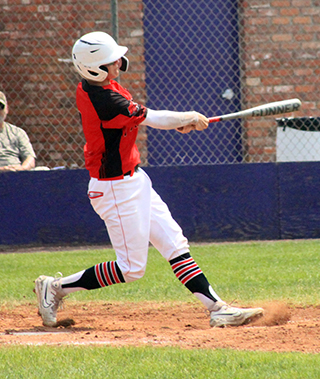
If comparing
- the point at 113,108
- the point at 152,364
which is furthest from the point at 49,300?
the point at 152,364

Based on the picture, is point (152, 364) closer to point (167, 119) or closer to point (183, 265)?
point (183, 265)

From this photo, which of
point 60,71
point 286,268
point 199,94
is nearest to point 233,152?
point 199,94

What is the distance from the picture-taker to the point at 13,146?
27.0 ft

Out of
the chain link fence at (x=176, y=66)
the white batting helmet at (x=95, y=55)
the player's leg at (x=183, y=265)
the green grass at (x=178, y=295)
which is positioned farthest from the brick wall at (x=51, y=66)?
the white batting helmet at (x=95, y=55)

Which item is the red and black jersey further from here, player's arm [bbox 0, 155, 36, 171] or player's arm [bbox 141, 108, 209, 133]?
player's arm [bbox 0, 155, 36, 171]

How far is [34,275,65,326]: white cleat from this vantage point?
14.9 ft

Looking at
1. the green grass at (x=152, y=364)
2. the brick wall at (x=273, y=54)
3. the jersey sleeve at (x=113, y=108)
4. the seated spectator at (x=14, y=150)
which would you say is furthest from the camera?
the brick wall at (x=273, y=54)

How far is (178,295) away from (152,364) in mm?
2350

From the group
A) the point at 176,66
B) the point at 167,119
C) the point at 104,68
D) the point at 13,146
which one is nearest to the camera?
the point at 104,68

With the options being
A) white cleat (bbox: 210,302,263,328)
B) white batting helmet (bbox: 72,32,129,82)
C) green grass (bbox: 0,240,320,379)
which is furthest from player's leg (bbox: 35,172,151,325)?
green grass (bbox: 0,240,320,379)

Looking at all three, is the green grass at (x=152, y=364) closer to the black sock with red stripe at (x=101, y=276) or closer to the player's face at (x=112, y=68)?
the black sock with red stripe at (x=101, y=276)

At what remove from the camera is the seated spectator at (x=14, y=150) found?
8164 mm

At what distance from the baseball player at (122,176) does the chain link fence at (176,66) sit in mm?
5135

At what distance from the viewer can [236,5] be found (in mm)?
9648
